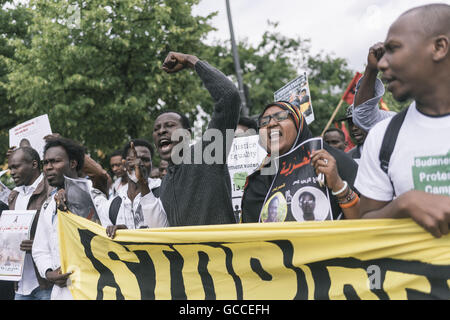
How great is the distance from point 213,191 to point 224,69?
2145cm

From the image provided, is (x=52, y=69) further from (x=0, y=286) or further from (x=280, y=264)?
(x=280, y=264)

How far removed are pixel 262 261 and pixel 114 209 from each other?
1.64 m

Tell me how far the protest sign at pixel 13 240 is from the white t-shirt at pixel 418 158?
2.94 meters

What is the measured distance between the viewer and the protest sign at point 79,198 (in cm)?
354

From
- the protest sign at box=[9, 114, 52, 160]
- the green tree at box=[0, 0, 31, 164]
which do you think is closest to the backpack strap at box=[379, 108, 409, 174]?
the protest sign at box=[9, 114, 52, 160]

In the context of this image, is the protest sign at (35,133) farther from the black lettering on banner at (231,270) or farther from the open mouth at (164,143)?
the black lettering on banner at (231,270)

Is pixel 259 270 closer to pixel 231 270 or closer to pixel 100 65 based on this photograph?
pixel 231 270

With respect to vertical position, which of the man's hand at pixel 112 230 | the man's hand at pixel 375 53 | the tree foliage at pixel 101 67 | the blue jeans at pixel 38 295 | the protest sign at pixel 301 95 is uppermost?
the tree foliage at pixel 101 67

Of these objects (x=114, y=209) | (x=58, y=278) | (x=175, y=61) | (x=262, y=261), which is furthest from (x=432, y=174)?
Answer: (x=58, y=278)

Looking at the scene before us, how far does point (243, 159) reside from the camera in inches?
197

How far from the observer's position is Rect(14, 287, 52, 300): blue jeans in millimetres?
3692

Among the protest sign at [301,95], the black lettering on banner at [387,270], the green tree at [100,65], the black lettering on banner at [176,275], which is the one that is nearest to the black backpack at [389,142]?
the black lettering on banner at [387,270]

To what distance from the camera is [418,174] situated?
180 centimetres

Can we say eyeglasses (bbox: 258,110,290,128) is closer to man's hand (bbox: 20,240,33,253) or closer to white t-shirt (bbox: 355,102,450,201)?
white t-shirt (bbox: 355,102,450,201)
